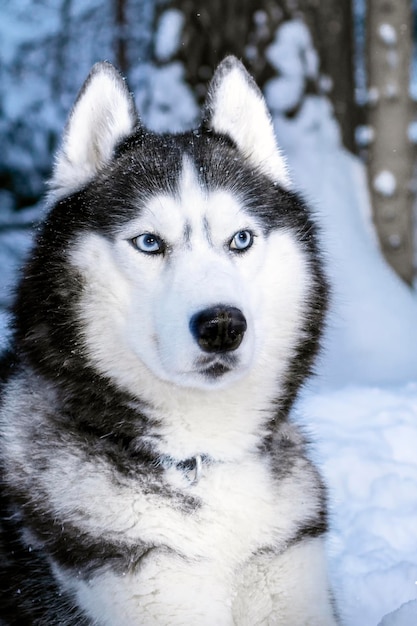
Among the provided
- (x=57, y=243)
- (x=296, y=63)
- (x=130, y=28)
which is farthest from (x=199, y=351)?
(x=130, y=28)

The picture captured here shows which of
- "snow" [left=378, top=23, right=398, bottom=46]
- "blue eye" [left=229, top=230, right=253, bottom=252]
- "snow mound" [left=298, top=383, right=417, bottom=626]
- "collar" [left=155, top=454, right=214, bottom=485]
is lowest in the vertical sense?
"snow mound" [left=298, top=383, right=417, bottom=626]

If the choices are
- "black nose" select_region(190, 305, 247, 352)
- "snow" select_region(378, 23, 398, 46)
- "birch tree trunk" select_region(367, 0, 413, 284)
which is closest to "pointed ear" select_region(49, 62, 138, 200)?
"black nose" select_region(190, 305, 247, 352)

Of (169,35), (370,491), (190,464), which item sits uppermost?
(169,35)

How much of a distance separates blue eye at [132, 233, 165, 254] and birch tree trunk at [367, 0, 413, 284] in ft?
15.3

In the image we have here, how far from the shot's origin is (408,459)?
14.7 feet

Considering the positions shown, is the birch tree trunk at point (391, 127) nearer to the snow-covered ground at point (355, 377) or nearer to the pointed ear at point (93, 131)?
the snow-covered ground at point (355, 377)

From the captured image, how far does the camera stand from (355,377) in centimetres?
611

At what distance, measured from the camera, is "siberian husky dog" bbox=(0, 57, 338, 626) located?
255 centimetres

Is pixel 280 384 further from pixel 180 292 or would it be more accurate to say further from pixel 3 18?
pixel 3 18

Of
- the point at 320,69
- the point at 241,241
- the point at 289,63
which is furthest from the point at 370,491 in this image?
the point at 320,69

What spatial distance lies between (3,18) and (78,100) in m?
9.98

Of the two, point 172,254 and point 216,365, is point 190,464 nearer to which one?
point 216,365

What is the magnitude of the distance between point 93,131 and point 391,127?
4916mm

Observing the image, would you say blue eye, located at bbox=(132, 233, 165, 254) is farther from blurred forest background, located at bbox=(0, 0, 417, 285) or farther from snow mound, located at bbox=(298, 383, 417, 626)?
blurred forest background, located at bbox=(0, 0, 417, 285)
